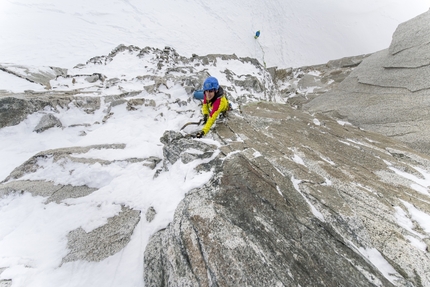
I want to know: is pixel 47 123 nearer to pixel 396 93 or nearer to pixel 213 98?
pixel 213 98

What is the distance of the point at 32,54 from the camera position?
66.2ft

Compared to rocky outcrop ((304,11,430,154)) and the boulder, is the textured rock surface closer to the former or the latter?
the boulder

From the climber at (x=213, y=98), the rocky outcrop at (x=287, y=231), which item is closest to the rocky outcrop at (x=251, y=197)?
the rocky outcrop at (x=287, y=231)

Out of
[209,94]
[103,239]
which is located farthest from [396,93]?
[103,239]

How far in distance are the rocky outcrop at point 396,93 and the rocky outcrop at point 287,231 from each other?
8.06 metres

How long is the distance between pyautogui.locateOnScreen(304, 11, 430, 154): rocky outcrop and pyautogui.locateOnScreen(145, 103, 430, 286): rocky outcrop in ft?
26.4

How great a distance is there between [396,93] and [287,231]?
15.9m

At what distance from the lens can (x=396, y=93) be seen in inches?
536

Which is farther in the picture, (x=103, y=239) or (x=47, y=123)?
(x=47, y=123)

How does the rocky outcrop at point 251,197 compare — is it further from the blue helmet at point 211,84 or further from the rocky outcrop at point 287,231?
the blue helmet at point 211,84

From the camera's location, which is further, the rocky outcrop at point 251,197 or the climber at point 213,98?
the climber at point 213,98

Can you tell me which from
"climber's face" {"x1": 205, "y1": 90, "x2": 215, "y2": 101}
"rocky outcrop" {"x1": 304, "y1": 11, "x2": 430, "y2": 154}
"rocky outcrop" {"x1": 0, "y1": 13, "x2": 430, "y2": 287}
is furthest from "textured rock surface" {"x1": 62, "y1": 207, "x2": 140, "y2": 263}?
"rocky outcrop" {"x1": 304, "y1": 11, "x2": 430, "y2": 154}

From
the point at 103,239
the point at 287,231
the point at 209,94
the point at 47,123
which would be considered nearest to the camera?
the point at 287,231

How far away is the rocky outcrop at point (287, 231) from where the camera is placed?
3.07 meters
